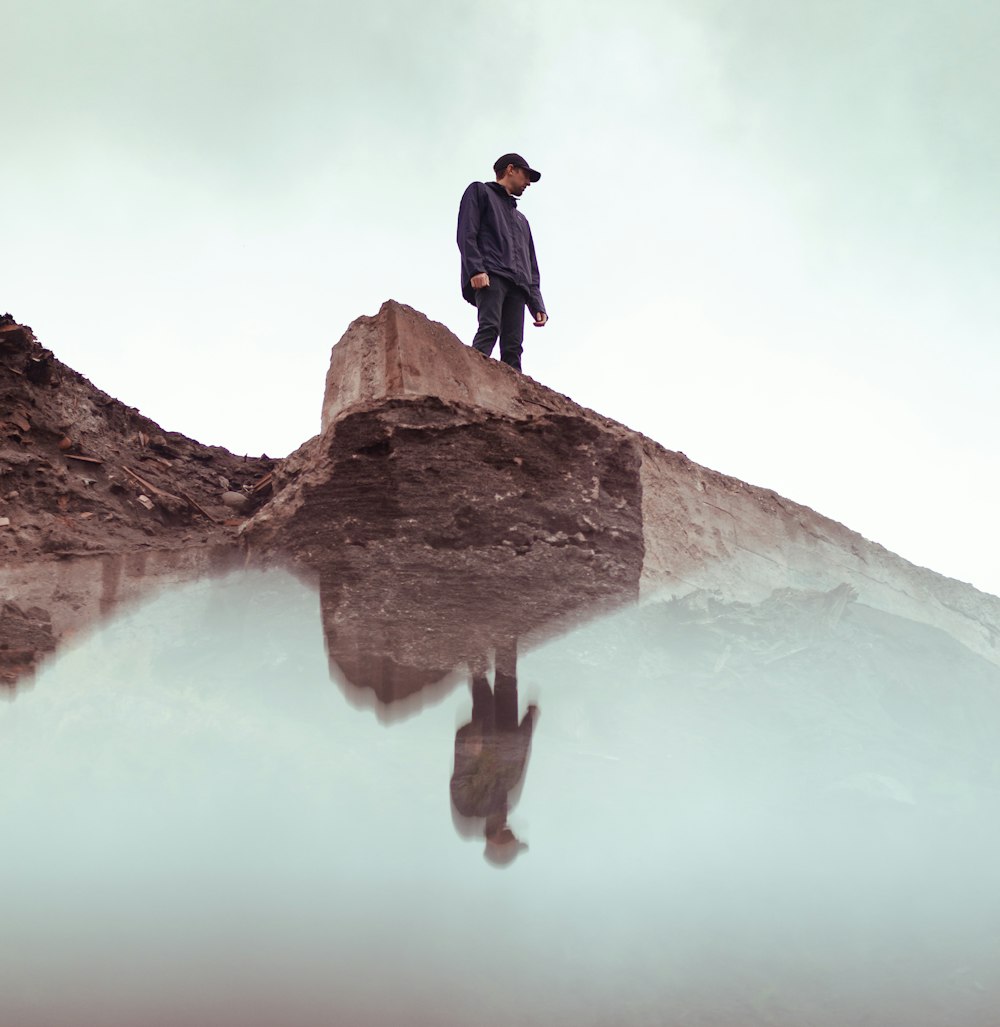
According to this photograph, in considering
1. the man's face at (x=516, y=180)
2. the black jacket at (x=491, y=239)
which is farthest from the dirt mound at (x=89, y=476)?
the man's face at (x=516, y=180)

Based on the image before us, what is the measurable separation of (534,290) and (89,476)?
2.16 m

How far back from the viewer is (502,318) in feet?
16.0

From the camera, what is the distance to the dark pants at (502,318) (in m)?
4.68

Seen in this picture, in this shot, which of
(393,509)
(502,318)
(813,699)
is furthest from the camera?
(502,318)

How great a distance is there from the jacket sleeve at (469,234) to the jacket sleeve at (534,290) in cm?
32

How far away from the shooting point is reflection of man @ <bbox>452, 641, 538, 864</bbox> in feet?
10.6

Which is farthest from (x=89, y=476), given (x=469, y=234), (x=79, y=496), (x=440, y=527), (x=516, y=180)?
(x=516, y=180)

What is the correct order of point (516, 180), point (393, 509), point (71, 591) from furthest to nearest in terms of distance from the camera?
point (516, 180)
point (393, 509)
point (71, 591)

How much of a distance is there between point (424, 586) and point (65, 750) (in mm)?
1156

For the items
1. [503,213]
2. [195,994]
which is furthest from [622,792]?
[503,213]

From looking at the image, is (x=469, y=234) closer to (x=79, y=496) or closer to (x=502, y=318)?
(x=502, y=318)

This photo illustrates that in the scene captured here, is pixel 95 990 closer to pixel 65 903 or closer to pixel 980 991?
pixel 65 903

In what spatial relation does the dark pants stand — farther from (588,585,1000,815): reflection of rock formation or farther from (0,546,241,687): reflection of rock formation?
(0,546,241,687): reflection of rock formation

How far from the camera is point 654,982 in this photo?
295 cm
